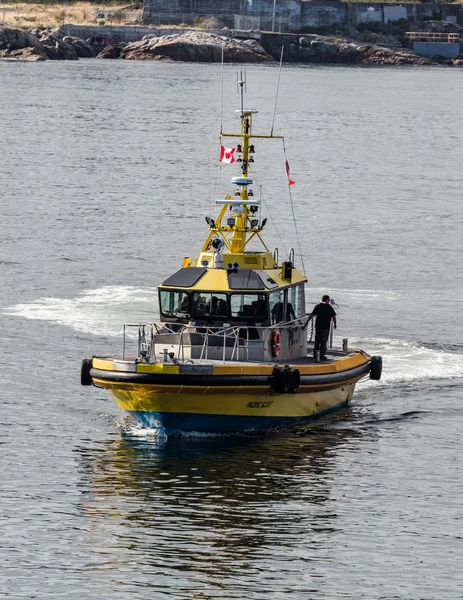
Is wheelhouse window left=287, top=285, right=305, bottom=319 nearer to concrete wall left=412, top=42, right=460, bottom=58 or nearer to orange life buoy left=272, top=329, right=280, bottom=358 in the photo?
orange life buoy left=272, top=329, right=280, bottom=358

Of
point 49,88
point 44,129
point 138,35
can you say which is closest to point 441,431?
point 44,129

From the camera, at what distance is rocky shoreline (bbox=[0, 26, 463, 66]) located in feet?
534

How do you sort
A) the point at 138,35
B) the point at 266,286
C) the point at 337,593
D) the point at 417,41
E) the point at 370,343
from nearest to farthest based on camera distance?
the point at 337,593 < the point at 266,286 < the point at 370,343 < the point at 138,35 < the point at 417,41

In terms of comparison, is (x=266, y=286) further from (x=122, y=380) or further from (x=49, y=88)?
(x=49, y=88)

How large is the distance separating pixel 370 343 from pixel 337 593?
1728 cm

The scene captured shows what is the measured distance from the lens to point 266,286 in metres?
28.4

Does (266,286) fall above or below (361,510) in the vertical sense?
above

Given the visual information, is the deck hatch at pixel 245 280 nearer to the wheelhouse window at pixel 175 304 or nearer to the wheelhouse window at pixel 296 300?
the wheelhouse window at pixel 175 304

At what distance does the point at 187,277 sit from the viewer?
28.6 meters

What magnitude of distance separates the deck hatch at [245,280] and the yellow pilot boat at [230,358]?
0.02 meters

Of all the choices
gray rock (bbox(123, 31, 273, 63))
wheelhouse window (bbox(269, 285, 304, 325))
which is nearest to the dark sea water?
wheelhouse window (bbox(269, 285, 304, 325))

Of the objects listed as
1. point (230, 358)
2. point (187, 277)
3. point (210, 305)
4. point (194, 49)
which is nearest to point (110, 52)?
point (194, 49)

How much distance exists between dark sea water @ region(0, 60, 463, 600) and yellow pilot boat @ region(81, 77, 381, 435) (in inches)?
23.5

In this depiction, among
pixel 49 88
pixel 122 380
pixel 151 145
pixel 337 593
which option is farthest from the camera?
pixel 49 88
